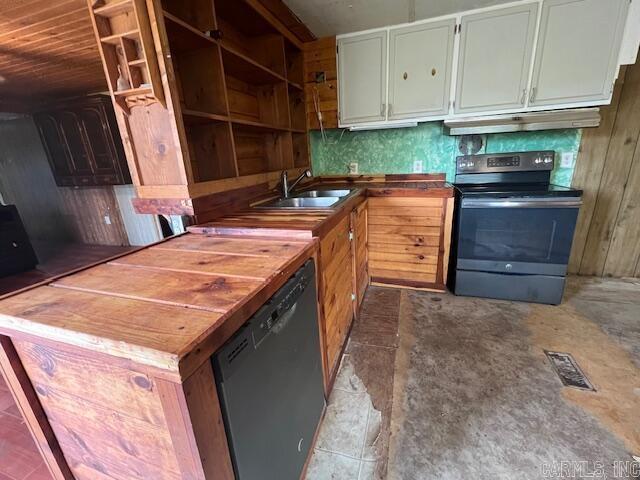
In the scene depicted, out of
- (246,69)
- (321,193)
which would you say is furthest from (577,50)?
(246,69)

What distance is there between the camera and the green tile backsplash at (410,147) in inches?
94.9

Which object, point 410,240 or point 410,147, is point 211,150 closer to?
point 410,240

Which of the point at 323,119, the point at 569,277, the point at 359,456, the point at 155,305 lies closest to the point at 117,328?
the point at 155,305

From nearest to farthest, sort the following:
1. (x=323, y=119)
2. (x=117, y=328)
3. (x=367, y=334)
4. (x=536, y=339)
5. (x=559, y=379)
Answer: (x=117, y=328)
(x=559, y=379)
(x=536, y=339)
(x=367, y=334)
(x=323, y=119)

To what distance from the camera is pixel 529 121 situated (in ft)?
6.90

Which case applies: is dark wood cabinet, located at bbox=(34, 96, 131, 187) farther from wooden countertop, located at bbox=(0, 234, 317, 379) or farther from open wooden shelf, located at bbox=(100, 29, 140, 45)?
wooden countertop, located at bbox=(0, 234, 317, 379)

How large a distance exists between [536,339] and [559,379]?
1.16ft

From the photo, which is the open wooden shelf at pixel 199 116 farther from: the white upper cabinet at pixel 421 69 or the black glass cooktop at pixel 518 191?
the black glass cooktop at pixel 518 191

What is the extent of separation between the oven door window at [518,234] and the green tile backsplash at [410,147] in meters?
0.70

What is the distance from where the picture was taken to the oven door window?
201 centimetres

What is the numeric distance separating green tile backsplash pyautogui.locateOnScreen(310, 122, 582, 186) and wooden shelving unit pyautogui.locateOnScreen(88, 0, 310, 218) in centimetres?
70

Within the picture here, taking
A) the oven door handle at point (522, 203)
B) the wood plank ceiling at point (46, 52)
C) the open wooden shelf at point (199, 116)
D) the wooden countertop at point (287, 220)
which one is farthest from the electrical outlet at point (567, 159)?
the wood plank ceiling at point (46, 52)

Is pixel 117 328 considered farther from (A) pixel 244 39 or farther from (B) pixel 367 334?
(A) pixel 244 39

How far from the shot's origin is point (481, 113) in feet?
7.21
